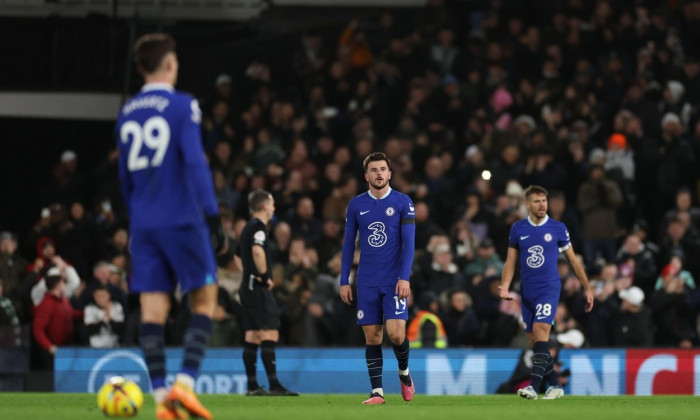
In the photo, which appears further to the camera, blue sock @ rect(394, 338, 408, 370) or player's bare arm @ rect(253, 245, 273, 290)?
player's bare arm @ rect(253, 245, 273, 290)

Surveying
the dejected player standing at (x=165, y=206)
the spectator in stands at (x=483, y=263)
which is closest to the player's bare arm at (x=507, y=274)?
the spectator in stands at (x=483, y=263)

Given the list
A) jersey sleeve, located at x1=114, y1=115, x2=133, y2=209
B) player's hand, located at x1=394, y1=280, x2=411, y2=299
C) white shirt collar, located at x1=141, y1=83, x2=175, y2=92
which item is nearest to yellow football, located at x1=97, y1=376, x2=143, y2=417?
jersey sleeve, located at x1=114, y1=115, x2=133, y2=209

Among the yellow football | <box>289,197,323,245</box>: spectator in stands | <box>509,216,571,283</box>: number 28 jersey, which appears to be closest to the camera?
the yellow football

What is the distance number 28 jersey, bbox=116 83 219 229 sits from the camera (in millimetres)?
8453

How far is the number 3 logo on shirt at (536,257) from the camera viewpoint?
13312mm

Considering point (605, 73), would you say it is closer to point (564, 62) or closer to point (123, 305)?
point (564, 62)

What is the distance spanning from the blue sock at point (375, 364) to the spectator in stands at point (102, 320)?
6668 mm

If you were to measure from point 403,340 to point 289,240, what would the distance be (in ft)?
25.0

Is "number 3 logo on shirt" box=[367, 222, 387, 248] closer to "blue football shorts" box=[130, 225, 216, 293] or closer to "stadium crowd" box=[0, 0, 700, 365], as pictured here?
"blue football shorts" box=[130, 225, 216, 293]

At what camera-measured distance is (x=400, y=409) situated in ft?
35.5

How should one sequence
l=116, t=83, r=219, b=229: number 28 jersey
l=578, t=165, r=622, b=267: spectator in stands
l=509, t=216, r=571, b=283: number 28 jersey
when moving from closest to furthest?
l=116, t=83, r=219, b=229: number 28 jersey, l=509, t=216, r=571, b=283: number 28 jersey, l=578, t=165, r=622, b=267: spectator in stands

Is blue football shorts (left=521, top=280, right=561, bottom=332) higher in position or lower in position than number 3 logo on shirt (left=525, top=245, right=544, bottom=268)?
lower

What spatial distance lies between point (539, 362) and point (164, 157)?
581 cm

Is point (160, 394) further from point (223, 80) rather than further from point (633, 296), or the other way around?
point (223, 80)
